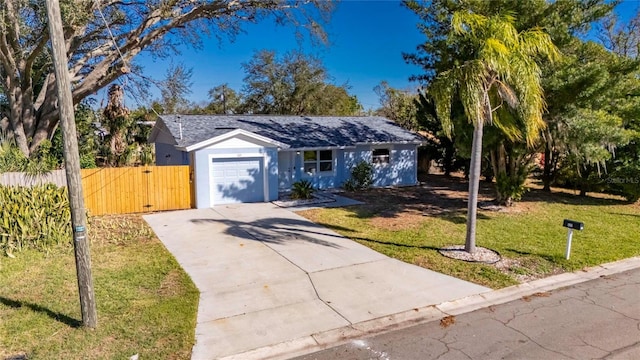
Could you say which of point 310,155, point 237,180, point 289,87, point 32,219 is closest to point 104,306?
point 32,219

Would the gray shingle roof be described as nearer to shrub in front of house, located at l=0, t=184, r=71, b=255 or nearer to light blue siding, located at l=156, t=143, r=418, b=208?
light blue siding, located at l=156, t=143, r=418, b=208

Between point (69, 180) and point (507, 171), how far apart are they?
14.4m

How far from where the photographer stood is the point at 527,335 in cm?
554

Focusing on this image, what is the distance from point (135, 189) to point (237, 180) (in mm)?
3661

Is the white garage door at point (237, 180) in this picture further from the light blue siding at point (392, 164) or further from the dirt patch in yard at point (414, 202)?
the light blue siding at point (392, 164)

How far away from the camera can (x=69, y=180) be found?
5.25 metres

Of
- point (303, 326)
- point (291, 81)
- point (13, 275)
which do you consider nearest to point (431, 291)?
point (303, 326)

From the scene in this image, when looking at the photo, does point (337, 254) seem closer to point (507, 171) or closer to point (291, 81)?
point (507, 171)

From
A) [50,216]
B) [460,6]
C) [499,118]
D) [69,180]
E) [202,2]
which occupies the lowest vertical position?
[50,216]

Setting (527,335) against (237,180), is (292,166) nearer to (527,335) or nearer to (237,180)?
(237,180)

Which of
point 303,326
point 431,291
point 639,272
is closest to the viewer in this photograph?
point 303,326

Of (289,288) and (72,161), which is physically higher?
(72,161)

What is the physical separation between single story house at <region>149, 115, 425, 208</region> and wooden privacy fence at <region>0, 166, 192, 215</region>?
0.61 m

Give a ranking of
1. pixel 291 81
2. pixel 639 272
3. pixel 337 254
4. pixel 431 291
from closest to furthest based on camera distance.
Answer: pixel 431 291
pixel 639 272
pixel 337 254
pixel 291 81
